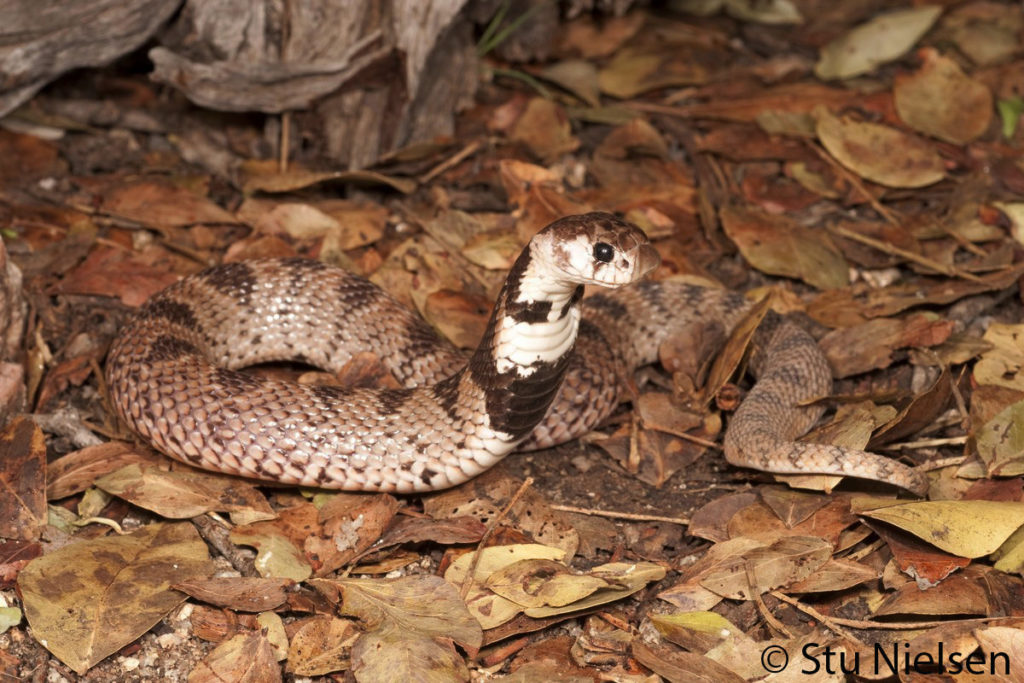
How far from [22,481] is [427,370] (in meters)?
1.87

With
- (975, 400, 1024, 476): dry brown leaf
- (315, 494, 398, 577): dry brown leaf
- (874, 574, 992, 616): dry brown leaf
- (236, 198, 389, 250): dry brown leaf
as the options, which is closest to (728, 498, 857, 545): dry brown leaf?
(874, 574, 992, 616): dry brown leaf

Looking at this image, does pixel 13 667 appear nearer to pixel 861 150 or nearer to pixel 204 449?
pixel 204 449

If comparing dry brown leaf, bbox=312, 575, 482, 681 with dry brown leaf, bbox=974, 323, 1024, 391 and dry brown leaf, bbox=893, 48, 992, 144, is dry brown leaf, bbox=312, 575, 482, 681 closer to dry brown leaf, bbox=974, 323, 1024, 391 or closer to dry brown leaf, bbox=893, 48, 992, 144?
dry brown leaf, bbox=974, 323, 1024, 391

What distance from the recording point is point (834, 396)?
16.7ft

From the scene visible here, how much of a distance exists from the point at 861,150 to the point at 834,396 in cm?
232

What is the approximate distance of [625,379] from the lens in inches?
216

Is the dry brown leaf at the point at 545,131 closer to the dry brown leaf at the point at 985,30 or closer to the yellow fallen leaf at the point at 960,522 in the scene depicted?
the dry brown leaf at the point at 985,30

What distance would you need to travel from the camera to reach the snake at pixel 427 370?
4.30 meters

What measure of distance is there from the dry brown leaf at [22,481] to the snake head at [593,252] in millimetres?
2242

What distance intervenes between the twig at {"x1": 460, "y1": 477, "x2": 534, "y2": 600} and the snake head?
1.04m

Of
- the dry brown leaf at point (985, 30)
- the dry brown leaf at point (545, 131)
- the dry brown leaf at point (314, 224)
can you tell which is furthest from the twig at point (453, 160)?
the dry brown leaf at point (985, 30)

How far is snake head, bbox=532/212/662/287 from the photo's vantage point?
404cm

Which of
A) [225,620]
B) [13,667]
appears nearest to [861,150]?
[225,620]

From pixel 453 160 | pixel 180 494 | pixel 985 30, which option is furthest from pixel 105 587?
pixel 985 30
